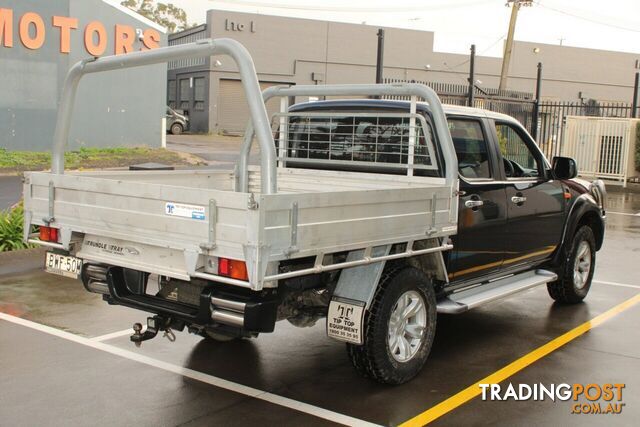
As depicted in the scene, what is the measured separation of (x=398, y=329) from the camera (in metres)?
5.23

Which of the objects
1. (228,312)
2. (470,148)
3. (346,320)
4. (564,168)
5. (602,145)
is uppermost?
(602,145)

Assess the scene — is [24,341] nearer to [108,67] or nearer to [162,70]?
[108,67]

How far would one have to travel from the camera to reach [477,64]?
49219mm

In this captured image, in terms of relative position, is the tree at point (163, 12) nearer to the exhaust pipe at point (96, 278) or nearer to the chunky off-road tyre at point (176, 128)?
the chunky off-road tyre at point (176, 128)

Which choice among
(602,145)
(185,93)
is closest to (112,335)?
(602,145)

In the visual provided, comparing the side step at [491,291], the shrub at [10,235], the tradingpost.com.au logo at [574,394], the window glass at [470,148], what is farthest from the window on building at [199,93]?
the tradingpost.com.au logo at [574,394]

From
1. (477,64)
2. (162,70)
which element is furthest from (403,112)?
(477,64)

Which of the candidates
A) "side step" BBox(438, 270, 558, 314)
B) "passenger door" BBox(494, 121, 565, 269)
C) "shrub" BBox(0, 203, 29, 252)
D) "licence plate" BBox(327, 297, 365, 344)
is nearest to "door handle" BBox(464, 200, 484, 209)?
"passenger door" BBox(494, 121, 565, 269)

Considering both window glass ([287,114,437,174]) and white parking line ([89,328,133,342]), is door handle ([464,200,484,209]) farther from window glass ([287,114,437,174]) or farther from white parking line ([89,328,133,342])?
white parking line ([89,328,133,342])

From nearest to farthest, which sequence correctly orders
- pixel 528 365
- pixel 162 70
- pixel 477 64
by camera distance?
1. pixel 528 365
2. pixel 162 70
3. pixel 477 64

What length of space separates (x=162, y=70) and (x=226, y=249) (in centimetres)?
2475

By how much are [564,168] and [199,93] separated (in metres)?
40.2

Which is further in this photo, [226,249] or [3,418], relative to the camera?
[3,418]

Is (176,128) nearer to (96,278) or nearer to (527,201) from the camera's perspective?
(527,201)
